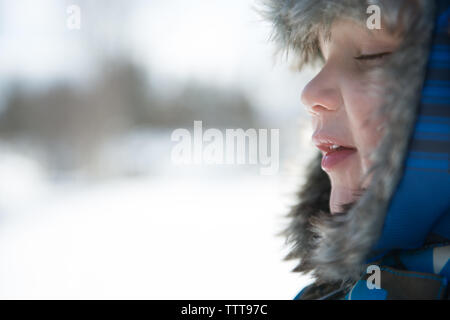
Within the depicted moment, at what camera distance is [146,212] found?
15.6 ft

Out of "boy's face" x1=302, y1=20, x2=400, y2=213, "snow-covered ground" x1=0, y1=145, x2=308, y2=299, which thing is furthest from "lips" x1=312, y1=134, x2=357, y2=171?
"snow-covered ground" x1=0, y1=145, x2=308, y2=299

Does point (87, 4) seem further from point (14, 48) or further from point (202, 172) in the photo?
point (202, 172)

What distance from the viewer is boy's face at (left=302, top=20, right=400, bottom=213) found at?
2.18ft

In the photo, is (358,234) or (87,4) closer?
(358,234)

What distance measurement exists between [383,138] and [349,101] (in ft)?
0.31

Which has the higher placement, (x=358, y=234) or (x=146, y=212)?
(x=358, y=234)

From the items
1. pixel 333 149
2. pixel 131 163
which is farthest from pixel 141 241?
pixel 131 163

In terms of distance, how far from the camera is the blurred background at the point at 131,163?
2.48 metres

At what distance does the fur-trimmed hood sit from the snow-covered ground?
28 centimetres

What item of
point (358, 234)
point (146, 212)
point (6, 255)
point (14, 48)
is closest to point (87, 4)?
point (14, 48)

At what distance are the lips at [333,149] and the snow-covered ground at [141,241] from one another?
306 millimetres

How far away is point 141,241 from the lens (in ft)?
11.4

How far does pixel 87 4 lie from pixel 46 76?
1567 millimetres

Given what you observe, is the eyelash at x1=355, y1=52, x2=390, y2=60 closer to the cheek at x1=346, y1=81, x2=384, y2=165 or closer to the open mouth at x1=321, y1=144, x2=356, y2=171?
the cheek at x1=346, y1=81, x2=384, y2=165
